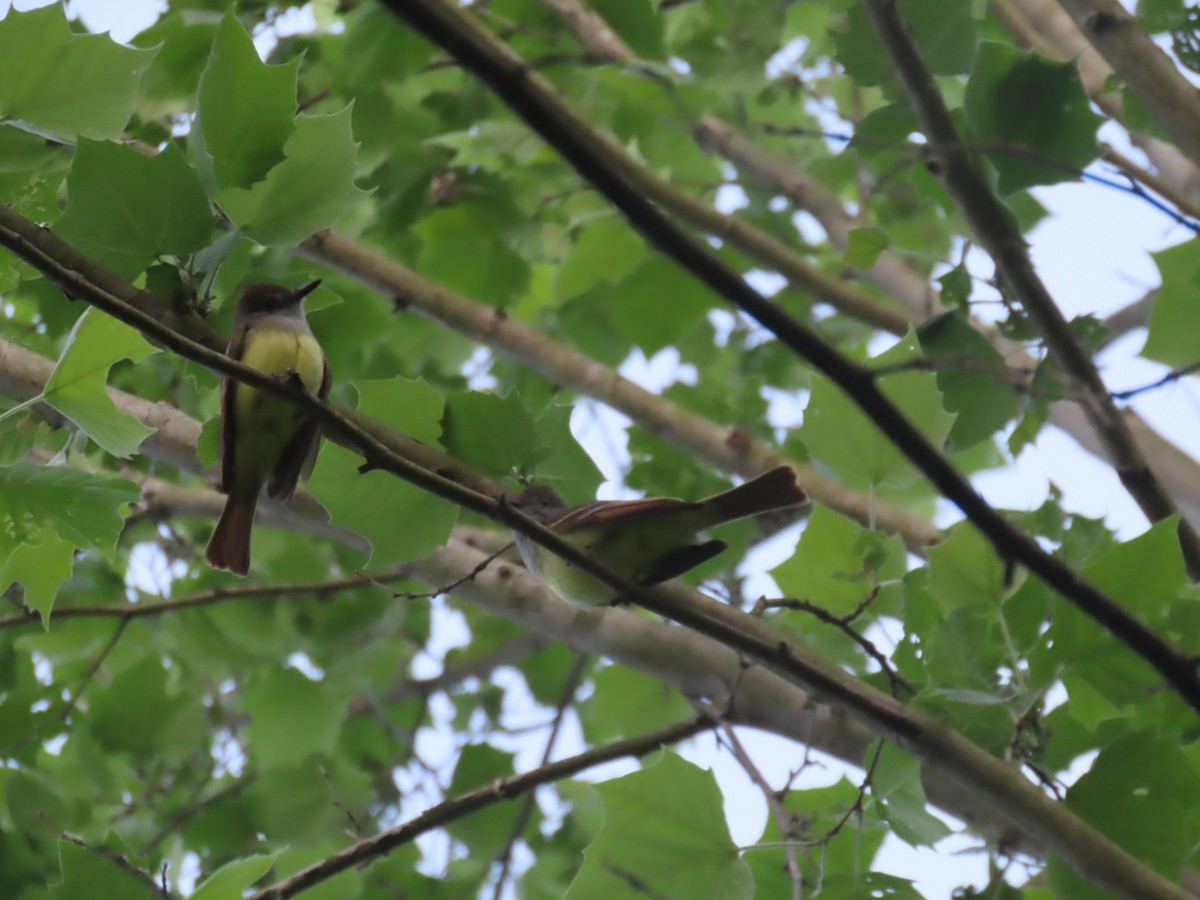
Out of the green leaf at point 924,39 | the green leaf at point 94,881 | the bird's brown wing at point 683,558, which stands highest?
the green leaf at point 924,39

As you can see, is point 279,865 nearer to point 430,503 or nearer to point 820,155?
point 430,503

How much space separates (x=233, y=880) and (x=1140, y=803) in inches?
68.6

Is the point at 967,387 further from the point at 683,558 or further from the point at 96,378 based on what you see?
the point at 96,378

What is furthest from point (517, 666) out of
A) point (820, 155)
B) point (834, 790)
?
point (820, 155)

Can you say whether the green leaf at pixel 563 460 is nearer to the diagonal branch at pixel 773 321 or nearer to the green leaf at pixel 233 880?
the diagonal branch at pixel 773 321

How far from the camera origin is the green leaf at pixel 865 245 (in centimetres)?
278

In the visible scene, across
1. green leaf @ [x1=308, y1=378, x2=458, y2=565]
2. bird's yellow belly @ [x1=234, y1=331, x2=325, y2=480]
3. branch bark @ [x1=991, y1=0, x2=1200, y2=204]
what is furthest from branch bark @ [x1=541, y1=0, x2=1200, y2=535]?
green leaf @ [x1=308, y1=378, x2=458, y2=565]

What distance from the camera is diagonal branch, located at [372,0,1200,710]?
1206 mm

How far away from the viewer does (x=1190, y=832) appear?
2.15 metres

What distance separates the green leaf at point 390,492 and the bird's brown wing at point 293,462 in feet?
1.83

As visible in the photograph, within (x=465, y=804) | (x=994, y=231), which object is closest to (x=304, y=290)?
(x=465, y=804)

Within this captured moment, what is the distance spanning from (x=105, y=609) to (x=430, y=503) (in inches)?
67.5

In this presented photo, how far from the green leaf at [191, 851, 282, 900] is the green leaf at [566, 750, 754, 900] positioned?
2.13 ft

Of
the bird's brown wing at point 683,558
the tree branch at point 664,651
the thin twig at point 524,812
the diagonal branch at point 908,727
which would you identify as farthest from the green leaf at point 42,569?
the thin twig at point 524,812
